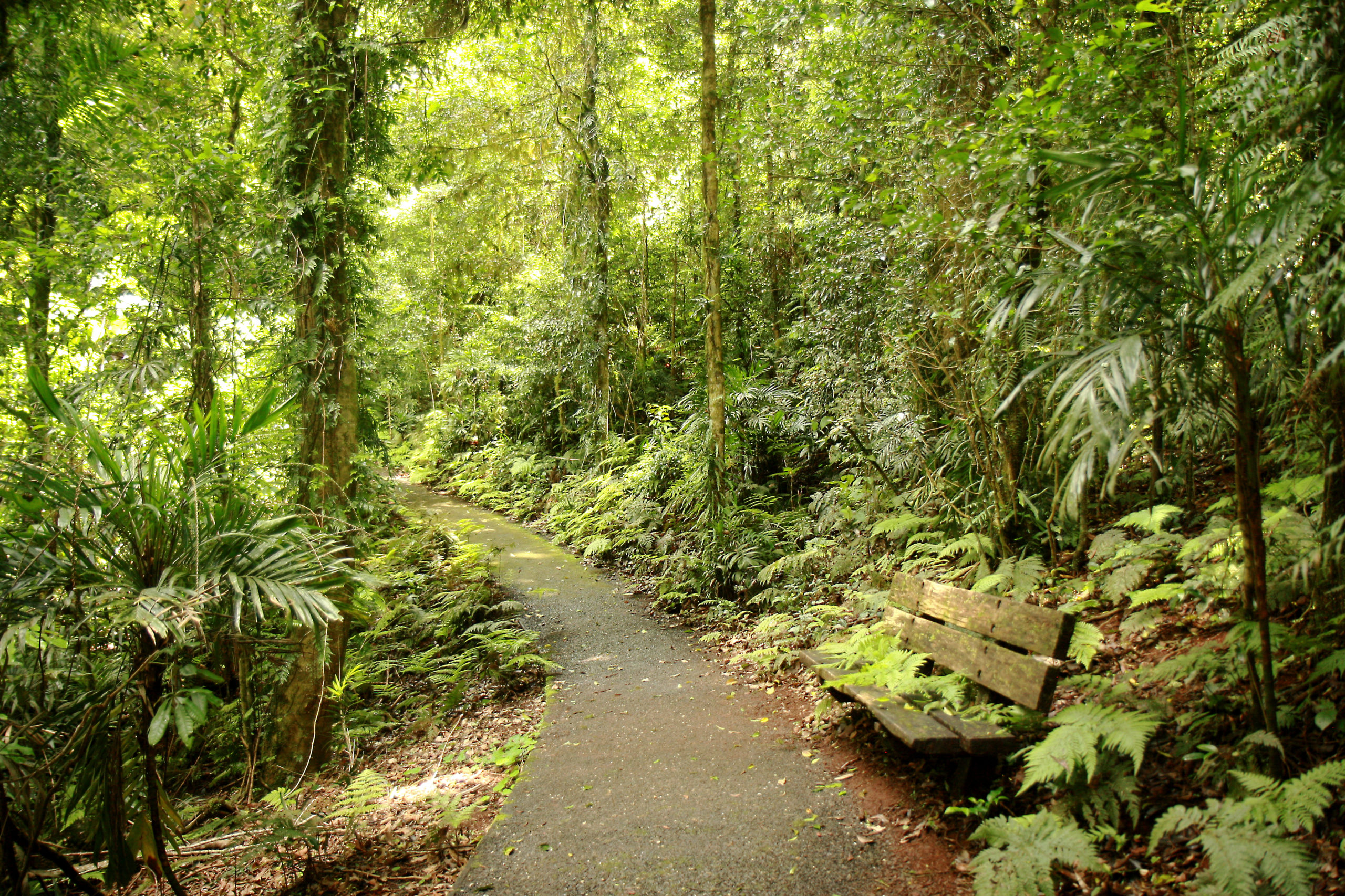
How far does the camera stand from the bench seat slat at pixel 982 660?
301 centimetres

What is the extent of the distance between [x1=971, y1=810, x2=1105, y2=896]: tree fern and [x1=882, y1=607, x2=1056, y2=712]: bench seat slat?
50cm

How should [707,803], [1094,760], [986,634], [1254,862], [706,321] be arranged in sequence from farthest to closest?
1. [706,321]
2. [707,803]
3. [986,634]
4. [1094,760]
5. [1254,862]

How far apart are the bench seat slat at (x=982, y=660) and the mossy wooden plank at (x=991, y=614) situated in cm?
6

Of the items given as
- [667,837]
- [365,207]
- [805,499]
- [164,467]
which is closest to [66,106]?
[365,207]

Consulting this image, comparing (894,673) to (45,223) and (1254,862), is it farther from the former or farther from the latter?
(45,223)

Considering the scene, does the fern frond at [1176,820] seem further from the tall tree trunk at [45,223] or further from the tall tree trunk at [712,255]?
the tall tree trunk at [45,223]

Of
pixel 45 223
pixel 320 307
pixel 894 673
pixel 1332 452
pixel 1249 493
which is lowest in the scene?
pixel 894 673

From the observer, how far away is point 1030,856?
249cm

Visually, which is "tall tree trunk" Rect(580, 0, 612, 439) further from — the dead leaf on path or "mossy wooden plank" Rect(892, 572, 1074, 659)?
the dead leaf on path

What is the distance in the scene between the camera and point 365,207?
6.22 metres

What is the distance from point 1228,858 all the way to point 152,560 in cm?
391

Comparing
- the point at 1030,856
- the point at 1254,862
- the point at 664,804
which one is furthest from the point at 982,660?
the point at 664,804

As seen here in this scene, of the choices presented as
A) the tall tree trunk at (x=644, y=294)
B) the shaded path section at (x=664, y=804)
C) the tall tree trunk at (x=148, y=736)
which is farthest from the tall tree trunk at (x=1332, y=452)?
the tall tree trunk at (x=644, y=294)

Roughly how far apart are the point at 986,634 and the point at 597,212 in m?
10.9
